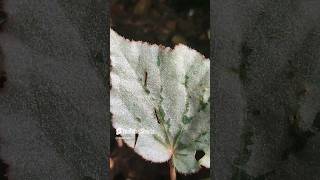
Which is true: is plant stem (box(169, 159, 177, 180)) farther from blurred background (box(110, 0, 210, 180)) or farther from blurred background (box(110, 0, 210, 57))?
blurred background (box(110, 0, 210, 57))

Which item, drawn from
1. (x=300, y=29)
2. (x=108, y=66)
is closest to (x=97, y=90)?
(x=108, y=66)

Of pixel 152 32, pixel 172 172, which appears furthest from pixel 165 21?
pixel 172 172

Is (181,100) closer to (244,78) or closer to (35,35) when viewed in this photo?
(244,78)

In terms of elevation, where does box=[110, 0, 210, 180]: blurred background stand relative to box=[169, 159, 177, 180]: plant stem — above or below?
above

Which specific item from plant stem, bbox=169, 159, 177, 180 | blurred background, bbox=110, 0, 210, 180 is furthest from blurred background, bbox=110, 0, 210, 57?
plant stem, bbox=169, 159, 177, 180

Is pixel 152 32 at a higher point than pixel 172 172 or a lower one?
higher

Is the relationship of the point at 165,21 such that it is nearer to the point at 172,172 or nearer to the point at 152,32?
the point at 152,32

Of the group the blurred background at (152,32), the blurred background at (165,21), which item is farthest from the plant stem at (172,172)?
the blurred background at (165,21)

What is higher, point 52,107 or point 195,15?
point 195,15
